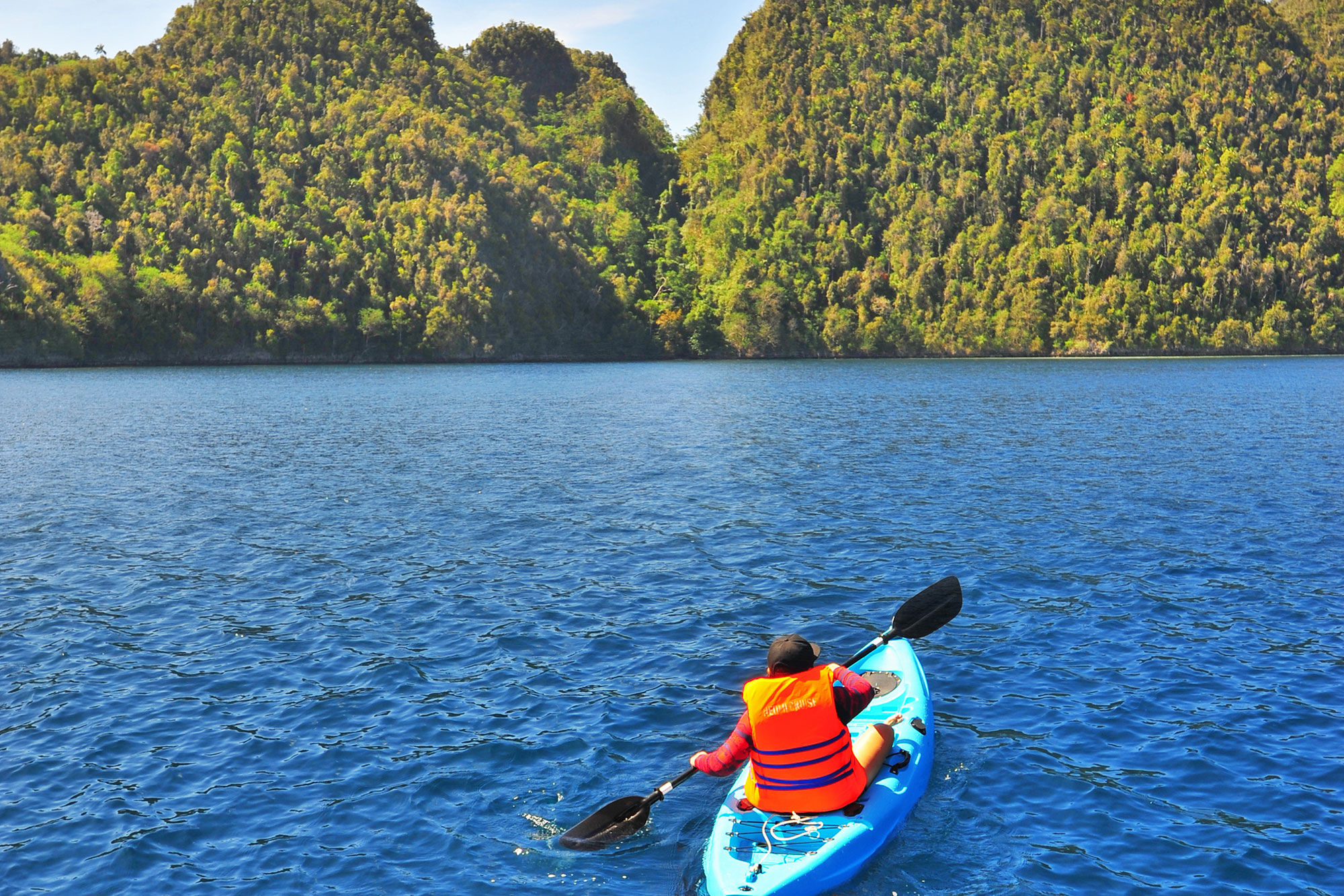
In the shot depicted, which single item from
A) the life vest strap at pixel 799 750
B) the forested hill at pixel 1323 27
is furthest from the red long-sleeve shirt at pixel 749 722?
the forested hill at pixel 1323 27

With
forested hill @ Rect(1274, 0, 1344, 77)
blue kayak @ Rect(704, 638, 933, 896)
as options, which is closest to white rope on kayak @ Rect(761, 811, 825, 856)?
blue kayak @ Rect(704, 638, 933, 896)

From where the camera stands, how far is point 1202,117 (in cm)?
14338

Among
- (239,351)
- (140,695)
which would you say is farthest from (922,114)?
(140,695)

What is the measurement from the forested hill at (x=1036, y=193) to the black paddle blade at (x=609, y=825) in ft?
422

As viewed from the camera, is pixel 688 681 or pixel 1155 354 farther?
pixel 1155 354

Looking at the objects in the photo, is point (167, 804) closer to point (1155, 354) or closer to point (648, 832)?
point (648, 832)

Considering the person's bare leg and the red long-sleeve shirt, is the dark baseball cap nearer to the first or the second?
the red long-sleeve shirt

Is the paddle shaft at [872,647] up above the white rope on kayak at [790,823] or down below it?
above

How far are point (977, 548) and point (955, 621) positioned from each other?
5.35 metres

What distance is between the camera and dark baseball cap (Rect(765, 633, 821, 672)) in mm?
9172

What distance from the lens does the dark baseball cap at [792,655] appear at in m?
9.17

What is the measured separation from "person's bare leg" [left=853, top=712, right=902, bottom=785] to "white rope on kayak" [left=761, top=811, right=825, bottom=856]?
0.87 metres

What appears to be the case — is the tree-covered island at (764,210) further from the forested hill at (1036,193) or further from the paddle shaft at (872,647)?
the paddle shaft at (872,647)

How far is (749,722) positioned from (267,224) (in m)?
147
